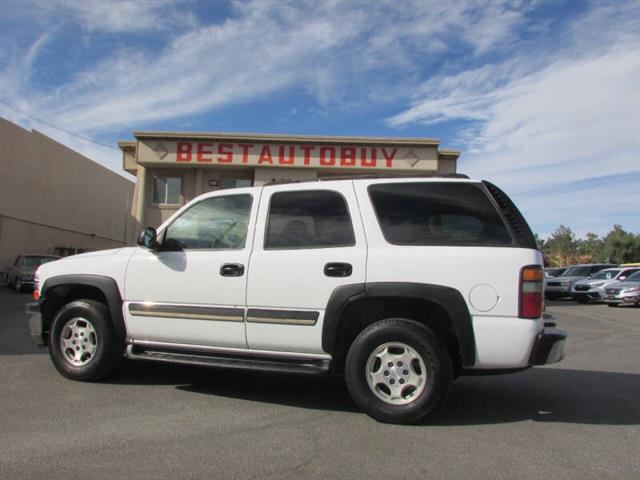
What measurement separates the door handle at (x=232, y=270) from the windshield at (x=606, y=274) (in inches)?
831

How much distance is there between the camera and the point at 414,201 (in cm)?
476

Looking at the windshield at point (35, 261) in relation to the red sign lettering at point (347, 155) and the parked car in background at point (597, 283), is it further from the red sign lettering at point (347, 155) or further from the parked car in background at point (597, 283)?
the parked car in background at point (597, 283)

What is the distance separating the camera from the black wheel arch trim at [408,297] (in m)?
4.33

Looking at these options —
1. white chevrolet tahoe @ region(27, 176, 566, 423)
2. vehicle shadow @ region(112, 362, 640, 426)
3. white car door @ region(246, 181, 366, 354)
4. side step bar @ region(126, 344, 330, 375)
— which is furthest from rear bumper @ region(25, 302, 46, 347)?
white car door @ region(246, 181, 366, 354)

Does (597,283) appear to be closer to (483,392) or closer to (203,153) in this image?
(203,153)

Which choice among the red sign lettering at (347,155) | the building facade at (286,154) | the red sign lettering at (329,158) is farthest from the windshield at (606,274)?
the red sign lettering at (329,158)

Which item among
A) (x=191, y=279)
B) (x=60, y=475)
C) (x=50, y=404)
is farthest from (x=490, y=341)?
(x=50, y=404)

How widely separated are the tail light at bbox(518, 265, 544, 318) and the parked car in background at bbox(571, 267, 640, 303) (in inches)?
740

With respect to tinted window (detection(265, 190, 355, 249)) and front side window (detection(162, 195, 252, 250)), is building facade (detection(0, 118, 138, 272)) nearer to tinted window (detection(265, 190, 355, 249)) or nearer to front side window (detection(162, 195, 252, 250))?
front side window (detection(162, 195, 252, 250))

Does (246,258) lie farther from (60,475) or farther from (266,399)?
(60,475)

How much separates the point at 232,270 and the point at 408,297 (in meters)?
1.58

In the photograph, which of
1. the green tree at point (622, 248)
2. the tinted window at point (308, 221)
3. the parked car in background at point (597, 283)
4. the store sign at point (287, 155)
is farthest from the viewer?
the green tree at point (622, 248)

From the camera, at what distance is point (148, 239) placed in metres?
5.20

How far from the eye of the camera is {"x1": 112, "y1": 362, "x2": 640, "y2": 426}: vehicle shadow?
4.89m
